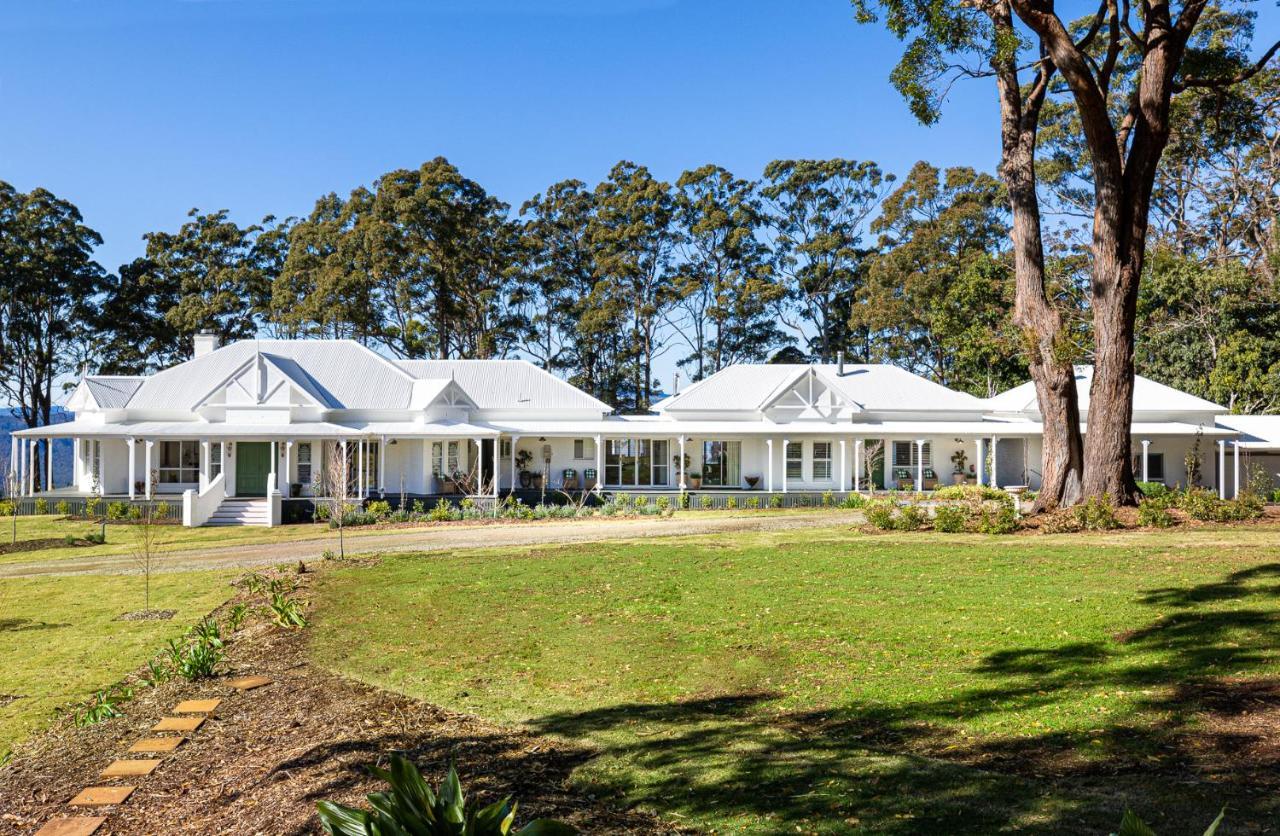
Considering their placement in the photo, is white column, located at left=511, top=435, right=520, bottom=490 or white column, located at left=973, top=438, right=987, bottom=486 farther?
white column, located at left=973, top=438, right=987, bottom=486

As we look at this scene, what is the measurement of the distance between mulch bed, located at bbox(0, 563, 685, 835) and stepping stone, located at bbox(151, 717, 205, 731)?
7cm

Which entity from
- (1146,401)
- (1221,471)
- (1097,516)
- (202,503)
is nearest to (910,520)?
(1097,516)

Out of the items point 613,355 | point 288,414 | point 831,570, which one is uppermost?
point 613,355

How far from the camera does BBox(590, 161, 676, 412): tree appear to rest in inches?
1892

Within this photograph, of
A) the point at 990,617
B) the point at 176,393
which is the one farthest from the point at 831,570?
the point at 176,393

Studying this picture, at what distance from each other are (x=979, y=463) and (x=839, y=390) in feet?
17.9

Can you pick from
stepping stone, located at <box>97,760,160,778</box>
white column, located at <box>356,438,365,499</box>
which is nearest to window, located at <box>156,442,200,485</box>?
white column, located at <box>356,438,365,499</box>

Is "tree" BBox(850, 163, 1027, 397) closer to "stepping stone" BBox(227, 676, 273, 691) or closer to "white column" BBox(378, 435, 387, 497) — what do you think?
"white column" BBox(378, 435, 387, 497)

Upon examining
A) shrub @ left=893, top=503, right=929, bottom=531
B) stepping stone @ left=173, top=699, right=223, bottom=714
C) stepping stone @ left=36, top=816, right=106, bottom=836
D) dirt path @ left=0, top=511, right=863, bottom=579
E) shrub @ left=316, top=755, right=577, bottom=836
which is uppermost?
shrub @ left=316, top=755, right=577, bottom=836

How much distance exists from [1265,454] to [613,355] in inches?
1242

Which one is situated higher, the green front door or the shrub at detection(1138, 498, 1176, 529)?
the green front door

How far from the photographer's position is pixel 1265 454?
98.9 feet

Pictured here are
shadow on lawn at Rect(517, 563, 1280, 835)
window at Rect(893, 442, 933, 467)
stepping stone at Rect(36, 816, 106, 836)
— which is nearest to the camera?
shadow on lawn at Rect(517, 563, 1280, 835)

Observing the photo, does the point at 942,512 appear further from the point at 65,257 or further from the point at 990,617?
the point at 65,257
